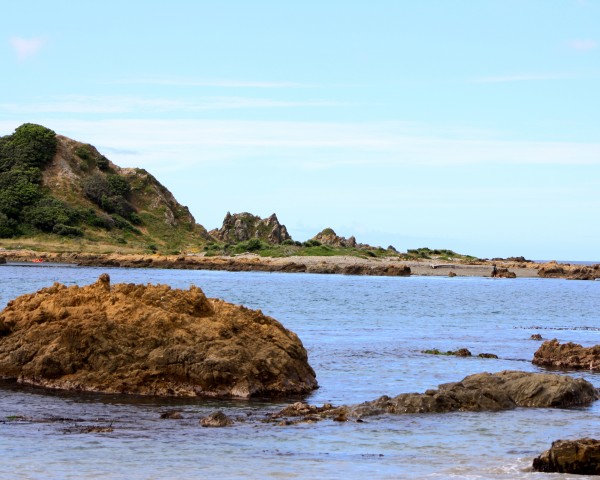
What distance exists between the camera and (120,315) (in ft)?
71.1

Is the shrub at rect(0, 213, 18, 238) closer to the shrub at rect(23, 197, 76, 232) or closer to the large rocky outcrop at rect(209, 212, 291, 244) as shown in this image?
the shrub at rect(23, 197, 76, 232)

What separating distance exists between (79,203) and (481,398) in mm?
122262

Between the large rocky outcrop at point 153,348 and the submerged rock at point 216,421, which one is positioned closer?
the submerged rock at point 216,421

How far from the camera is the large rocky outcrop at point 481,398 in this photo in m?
18.7

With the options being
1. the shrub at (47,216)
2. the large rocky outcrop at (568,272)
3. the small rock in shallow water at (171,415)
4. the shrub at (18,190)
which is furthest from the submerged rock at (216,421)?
the shrub at (18,190)

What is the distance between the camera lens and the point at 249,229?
151500 mm

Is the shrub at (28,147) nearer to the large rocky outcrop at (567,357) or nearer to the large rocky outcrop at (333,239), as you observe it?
the large rocky outcrop at (333,239)

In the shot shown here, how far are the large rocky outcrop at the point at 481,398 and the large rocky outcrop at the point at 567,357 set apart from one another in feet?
19.7

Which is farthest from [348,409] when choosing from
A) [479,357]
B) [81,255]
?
[81,255]

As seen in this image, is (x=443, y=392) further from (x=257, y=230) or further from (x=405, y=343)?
(x=257, y=230)

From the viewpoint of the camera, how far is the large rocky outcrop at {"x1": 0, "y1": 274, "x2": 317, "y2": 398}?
20.5 metres

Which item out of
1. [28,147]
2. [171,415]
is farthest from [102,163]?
[171,415]

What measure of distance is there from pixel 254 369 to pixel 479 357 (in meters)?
11.9

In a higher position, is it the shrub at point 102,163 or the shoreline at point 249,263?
the shrub at point 102,163
